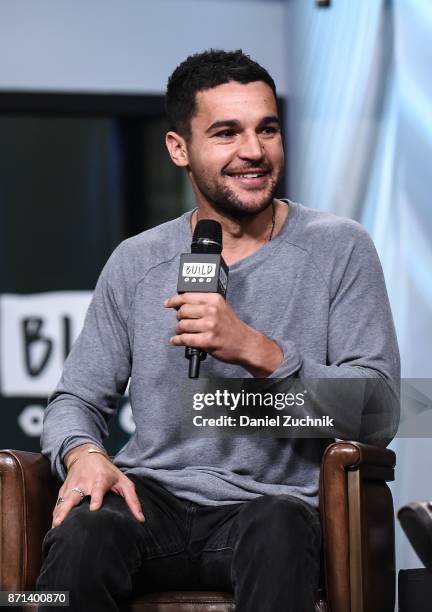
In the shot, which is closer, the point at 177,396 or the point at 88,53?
the point at 177,396

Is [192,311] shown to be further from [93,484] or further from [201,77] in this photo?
[201,77]

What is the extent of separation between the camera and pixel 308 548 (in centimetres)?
173

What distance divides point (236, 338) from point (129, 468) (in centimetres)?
49

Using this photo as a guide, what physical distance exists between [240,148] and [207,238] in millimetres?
284

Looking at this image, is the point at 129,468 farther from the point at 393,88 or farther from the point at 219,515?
the point at 393,88

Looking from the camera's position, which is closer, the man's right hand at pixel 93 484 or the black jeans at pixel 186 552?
the black jeans at pixel 186 552

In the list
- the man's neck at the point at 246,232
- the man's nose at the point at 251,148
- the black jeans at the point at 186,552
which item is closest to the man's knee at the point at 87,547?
the black jeans at the point at 186,552

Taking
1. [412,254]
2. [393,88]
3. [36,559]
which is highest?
[393,88]

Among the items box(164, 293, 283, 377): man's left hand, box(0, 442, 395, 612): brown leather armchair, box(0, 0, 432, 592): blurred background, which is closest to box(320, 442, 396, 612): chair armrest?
box(0, 442, 395, 612): brown leather armchair

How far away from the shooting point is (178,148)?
2303 mm

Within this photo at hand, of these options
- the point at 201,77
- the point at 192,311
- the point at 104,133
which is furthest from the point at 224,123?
the point at 104,133

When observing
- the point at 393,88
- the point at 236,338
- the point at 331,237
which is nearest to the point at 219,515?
the point at 236,338

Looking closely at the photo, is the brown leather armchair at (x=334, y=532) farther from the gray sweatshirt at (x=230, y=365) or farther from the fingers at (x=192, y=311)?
the fingers at (x=192, y=311)

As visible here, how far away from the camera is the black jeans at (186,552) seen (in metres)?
1.68
